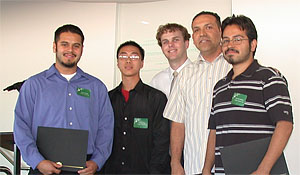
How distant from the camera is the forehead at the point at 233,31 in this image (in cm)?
237

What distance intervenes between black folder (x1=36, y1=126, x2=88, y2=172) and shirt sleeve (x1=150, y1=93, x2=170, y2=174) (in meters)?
0.68

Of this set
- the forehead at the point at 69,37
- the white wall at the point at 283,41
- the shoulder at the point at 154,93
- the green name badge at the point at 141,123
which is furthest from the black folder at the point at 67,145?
the white wall at the point at 283,41

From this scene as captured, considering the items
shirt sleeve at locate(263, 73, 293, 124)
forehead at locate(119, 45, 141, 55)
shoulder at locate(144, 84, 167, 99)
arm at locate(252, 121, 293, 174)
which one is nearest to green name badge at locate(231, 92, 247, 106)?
shirt sleeve at locate(263, 73, 293, 124)

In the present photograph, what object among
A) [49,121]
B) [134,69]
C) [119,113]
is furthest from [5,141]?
[134,69]

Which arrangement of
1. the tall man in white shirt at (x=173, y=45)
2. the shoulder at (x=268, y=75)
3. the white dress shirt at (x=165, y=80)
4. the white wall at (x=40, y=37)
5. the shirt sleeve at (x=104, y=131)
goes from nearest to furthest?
the shoulder at (x=268, y=75) < the shirt sleeve at (x=104, y=131) < the tall man in white shirt at (x=173, y=45) < the white dress shirt at (x=165, y=80) < the white wall at (x=40, y=37)

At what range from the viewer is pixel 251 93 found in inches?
87.6

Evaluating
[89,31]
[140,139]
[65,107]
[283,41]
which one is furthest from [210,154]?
[89,31]

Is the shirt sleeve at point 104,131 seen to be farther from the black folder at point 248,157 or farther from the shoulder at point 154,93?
the black folder at point 248,157

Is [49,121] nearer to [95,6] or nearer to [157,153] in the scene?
[157,153]

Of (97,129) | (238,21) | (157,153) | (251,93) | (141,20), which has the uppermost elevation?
(141,20)

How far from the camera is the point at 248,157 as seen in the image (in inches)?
84.3

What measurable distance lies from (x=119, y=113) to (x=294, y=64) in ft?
6.48

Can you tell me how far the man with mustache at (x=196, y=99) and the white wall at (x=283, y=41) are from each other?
45.3 inches

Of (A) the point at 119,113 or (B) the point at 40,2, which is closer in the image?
(A) the point at 119,113
